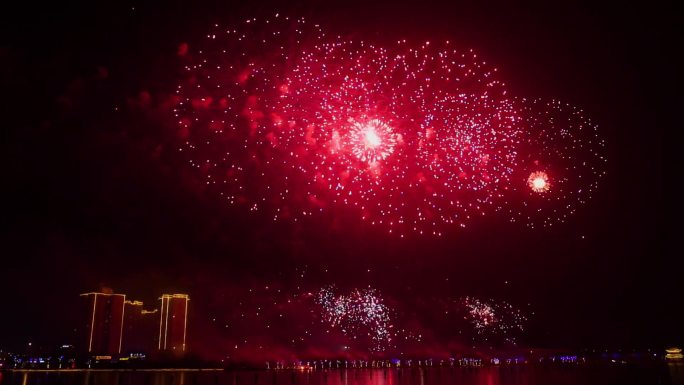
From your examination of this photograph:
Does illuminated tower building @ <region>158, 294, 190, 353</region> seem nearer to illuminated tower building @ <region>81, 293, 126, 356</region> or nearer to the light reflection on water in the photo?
illuminated tower building @ <region>81, 293, 126, 356</region>

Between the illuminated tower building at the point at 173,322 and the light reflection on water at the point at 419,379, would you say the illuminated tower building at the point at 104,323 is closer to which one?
the illuminated tower building at the point at 173,322

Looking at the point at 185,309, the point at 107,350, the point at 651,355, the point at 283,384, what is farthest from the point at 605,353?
the point at 283,384

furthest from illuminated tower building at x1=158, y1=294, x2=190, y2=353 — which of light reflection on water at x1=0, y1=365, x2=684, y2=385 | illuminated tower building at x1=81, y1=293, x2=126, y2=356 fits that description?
light reflection on water at x1=0, y1=365, x2=684, y2=385

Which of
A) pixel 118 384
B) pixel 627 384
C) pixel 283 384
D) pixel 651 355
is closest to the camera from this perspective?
pixel 627 384

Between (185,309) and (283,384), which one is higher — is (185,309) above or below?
above

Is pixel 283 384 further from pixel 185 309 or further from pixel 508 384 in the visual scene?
pixel 185 309

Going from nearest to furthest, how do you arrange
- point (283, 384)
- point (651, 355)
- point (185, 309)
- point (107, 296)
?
1. point (283, 384)
2. point (107, 296)
3. point (185, 309)
4. point (651, 355)
